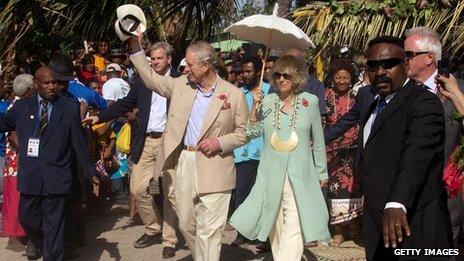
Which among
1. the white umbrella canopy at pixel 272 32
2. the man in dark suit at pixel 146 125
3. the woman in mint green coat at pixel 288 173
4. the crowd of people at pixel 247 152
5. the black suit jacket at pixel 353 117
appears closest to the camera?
the crowd of people at pixel 247 152

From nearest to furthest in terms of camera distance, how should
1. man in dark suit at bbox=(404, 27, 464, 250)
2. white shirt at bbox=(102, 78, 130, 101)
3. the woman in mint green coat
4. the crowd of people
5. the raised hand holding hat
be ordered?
the crowd of people, man in dark suit at bbox=(404, 27, 464, 250), the raised hand holding hat, the woman in mint green coat, white shirt at bbox=(102, 78, 130, 101)

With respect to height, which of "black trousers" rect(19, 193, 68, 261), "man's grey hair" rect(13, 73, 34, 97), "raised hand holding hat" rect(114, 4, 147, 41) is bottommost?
"black trousers" rect(19, 193, 68, 261)

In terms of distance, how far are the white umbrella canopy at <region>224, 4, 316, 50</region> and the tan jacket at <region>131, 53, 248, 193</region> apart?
29.2 inches

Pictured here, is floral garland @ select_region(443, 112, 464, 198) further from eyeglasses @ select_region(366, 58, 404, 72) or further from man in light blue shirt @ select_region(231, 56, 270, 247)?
man in light blue shirt @ select_region(231, 56, 270, 247)

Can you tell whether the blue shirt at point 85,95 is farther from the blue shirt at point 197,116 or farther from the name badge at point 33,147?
the blue shirt at point 197,116

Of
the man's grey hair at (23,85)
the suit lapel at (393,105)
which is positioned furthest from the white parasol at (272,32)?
the suit lapel at (393,105)

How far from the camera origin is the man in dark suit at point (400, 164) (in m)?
3.40

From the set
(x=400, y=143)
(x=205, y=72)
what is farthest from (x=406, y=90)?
(x=205, y=72)

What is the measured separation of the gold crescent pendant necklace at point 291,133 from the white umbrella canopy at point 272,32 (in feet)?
2.30

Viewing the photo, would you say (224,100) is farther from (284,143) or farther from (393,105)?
(393,105)

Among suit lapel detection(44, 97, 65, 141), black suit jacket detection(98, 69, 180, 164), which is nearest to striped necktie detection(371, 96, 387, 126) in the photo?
suit lapel detection(44, 97, 65, 141)

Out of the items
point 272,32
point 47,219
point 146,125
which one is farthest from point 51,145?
point 272,32

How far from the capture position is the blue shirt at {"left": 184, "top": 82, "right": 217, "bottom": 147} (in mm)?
5641

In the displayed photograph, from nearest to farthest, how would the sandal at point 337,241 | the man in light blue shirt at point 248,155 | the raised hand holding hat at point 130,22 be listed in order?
1. the raised hand holding hat at point 130,22
2. the man in light blue shirt at point 248,155
3. the sandal at point 337,241
